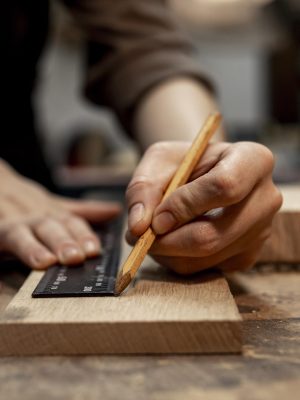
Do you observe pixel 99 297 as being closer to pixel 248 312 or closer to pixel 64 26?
pixel 248 312

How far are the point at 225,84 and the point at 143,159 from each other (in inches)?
252

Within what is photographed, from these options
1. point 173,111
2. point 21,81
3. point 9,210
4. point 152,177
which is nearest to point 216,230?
point 152,177

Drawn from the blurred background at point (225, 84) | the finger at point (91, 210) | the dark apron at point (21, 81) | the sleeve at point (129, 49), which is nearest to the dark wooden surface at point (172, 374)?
the finger at point (91, 210)

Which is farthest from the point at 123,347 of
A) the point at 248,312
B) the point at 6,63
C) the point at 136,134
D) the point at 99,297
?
the point at 6,63

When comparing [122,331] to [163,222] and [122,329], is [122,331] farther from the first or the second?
[163,222]

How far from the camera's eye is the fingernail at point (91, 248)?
796 mm

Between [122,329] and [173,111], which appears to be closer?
[122,329]

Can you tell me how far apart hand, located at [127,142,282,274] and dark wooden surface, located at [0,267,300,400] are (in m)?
0.12

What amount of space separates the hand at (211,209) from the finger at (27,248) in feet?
0.47

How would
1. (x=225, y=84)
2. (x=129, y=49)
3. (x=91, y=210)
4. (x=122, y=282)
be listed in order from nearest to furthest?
(x=122, y=282) → (x=91, y=210) → (x=129, y=49) → (x=225, y=84)

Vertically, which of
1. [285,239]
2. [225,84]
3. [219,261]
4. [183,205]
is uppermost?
[183,205]

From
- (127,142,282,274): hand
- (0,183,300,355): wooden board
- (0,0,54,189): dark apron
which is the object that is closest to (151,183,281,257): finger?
(127,142,282,274): hand

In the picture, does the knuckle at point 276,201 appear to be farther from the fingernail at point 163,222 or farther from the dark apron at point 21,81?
the dark apron at point 21,81

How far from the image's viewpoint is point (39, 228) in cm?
83
